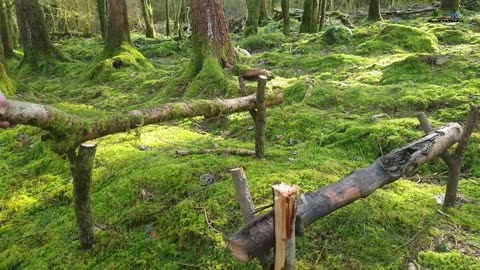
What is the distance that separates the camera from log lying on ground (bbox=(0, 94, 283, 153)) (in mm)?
2510

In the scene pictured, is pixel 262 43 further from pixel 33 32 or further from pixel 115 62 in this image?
pixel 33 32

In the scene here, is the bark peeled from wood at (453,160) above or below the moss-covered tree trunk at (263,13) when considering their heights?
below

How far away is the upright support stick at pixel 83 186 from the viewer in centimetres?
305

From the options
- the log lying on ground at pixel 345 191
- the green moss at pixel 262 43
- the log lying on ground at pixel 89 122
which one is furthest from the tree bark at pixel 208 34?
the green moss at pixel 262 43

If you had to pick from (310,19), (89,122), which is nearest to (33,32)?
(310,19)

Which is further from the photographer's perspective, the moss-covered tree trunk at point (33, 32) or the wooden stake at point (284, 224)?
the moss-covered tree trunk at point (33, 32)

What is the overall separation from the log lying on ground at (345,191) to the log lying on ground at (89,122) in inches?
62.7

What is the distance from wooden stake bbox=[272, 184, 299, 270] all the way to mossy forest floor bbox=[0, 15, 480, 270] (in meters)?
0.90

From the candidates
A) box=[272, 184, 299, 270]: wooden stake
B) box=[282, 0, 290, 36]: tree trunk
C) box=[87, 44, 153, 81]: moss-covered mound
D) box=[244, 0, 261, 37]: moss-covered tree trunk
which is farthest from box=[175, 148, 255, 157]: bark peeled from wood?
box=[244, 0, 261, 37]: moss-covered tree trunk

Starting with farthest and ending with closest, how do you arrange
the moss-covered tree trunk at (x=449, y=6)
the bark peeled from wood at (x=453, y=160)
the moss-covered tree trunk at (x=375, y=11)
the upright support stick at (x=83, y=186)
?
the moss-covered tree trunk at (x=375, y=11), the moss-covered tree trunk at (x=449, y=6), the bark peeled from wood at (x=453, y=160), the upright support stick at (x=83, y=186)

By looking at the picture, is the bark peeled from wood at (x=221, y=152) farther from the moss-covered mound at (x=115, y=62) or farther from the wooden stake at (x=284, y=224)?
the moss-covered mound at (x=115, y=62)

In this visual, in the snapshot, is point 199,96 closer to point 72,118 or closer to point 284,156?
point 284,156

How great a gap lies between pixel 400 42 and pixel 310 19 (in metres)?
6.12

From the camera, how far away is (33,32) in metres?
13.7
